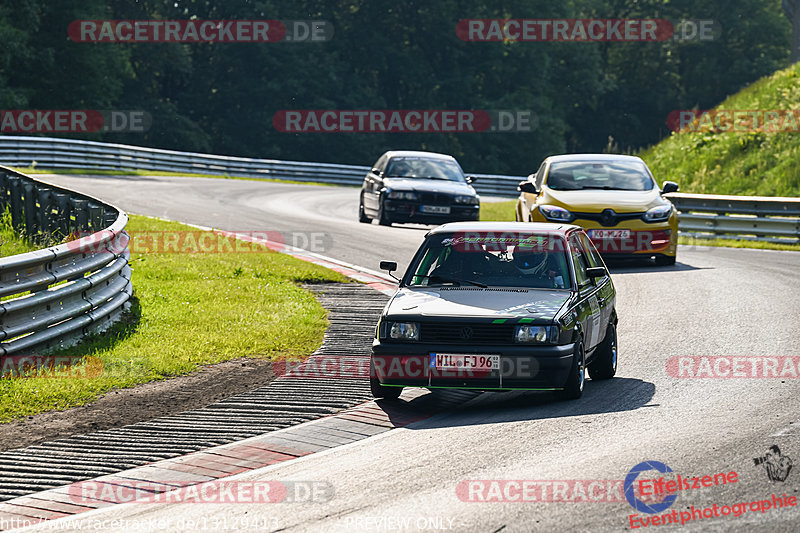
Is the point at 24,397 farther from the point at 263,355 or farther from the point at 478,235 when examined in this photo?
the point at 478,235

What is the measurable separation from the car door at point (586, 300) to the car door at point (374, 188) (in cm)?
1442

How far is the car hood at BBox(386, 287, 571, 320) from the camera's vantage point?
28.1 feet

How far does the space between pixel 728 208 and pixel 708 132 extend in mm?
9873

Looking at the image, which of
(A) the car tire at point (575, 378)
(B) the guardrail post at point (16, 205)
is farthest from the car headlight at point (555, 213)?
(A) the car tire at point (575, 378)

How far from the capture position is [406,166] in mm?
25000

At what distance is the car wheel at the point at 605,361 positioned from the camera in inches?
380

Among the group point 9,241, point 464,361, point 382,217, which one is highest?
point 464,361

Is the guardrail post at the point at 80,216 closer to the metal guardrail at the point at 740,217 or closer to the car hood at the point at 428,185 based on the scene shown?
the car hood at the point at 428,185

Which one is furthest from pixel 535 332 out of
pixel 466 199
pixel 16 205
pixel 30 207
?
pixel 466 199

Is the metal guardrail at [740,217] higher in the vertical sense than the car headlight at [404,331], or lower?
lower

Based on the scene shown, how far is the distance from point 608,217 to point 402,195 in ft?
24.2

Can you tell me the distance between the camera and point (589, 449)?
713cm

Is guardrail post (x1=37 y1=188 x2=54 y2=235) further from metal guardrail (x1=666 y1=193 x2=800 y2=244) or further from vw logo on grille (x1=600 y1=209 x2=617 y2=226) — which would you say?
metal guardrail (x1=666 y1=193 x2=800 y2=244)

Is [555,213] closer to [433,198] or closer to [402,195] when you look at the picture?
[433,198]
